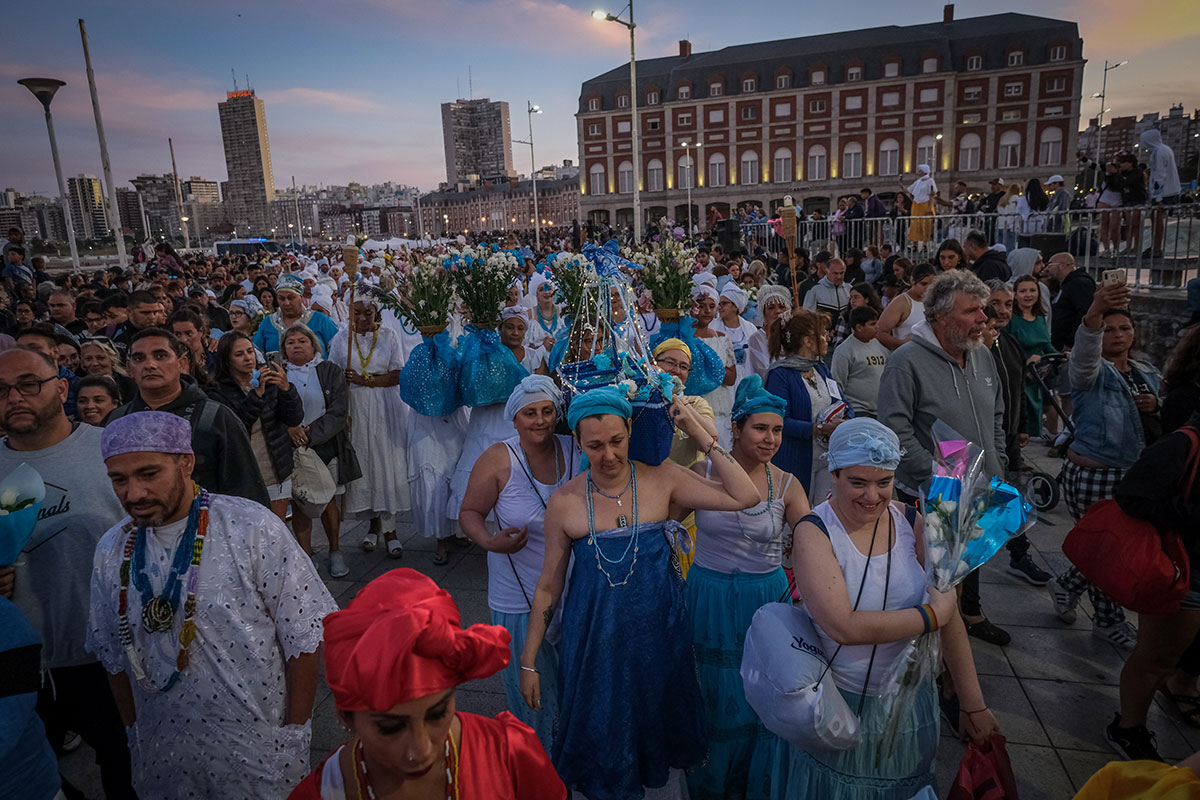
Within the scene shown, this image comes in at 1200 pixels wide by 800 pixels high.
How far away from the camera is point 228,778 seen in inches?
92.2

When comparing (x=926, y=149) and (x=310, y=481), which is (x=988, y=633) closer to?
(x=310, y=481)

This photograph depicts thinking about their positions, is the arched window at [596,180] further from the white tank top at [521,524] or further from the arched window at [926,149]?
the white tank top at [521,524]

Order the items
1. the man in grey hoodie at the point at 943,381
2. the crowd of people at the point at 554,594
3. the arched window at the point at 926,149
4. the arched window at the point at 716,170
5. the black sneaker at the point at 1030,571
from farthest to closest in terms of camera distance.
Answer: the arched window at the point at 716,170
the arched window at the point at 926,149
the black sneaker at the point at 1030,571
the man in grey hoodie at the point at 943,381
the crowd of people at the point at 554,594

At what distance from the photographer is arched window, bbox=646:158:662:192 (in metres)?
58.1

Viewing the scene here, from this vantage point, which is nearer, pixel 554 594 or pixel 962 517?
pixel 962 517

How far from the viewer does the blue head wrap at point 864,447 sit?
232 cm

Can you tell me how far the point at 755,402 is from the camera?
3.17 metres

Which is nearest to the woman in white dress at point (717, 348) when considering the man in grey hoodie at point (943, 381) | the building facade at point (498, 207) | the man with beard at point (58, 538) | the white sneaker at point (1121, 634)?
the man in grey hoodie at point (943, 381)

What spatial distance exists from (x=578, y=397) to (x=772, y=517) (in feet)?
3.70

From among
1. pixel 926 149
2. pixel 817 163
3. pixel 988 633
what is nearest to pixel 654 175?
pixel 817 163

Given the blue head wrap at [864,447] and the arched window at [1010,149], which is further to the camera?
the arched window at [1010,149]

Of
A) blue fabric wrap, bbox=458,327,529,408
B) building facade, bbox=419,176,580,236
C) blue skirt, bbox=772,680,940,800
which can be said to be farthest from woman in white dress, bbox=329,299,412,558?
building facade, bbox=419,176,580,236

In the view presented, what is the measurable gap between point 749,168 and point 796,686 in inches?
Answer: 2323

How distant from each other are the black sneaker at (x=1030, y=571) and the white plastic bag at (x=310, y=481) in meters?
5.28
